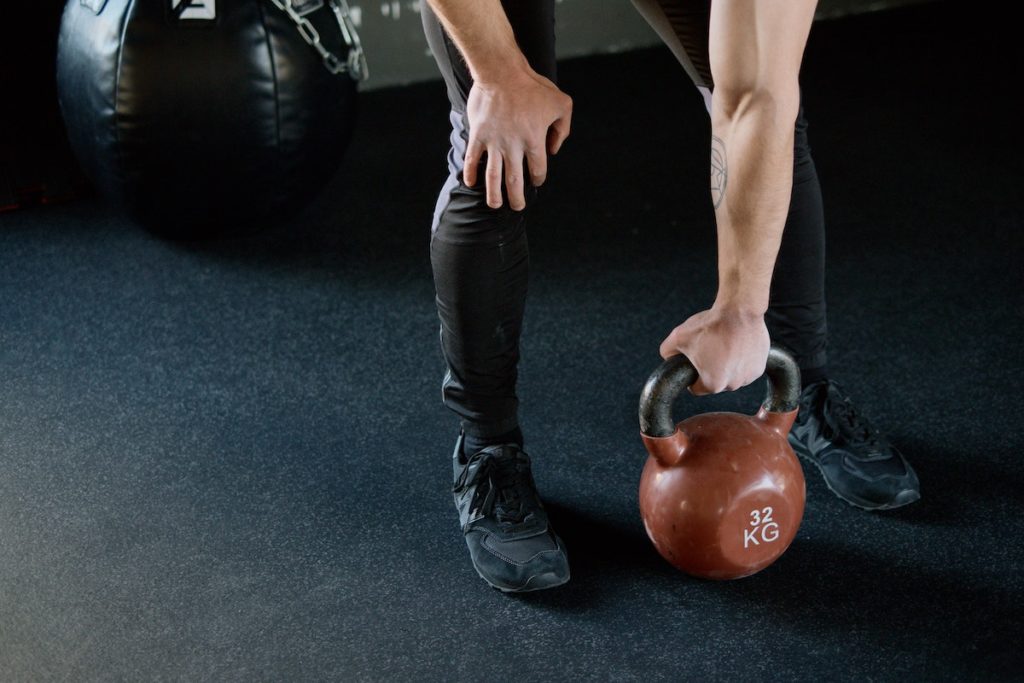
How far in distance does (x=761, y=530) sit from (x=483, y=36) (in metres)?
0.66

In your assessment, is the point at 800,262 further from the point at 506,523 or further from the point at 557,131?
the point at 506,523

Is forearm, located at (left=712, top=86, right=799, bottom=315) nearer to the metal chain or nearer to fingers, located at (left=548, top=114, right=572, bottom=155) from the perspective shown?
fingers, located at (left=548, top=114, right=572, bottom=155)

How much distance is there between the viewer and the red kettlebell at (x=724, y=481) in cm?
126

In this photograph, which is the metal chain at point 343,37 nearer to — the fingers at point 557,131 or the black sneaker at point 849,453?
the fingers at point 557,131

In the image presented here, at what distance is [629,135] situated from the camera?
2777mm

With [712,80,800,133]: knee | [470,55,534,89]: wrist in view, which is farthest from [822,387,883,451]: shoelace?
[470,55,534,89]: wrist

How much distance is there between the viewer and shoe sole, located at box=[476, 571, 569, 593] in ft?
4.61

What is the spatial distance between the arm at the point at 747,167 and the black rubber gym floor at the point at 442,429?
364 mm

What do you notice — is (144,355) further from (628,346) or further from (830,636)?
(830,636)

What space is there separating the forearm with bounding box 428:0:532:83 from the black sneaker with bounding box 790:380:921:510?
699 mm

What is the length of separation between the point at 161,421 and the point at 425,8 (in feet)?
2.76

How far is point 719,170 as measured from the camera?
4.06ft

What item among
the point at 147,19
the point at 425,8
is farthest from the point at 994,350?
the point at 147,19

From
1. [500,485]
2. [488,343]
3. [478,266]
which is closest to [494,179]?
[478,266]
